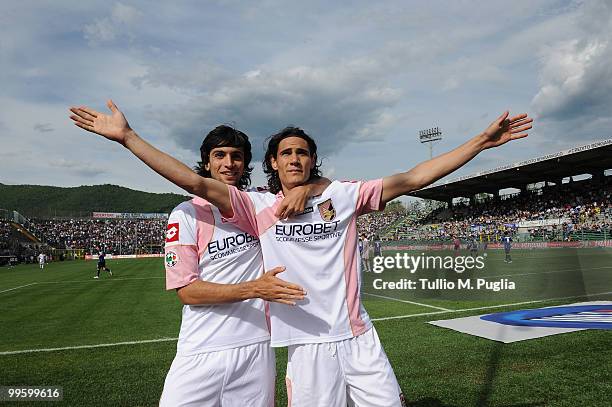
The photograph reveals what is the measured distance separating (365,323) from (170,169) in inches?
52.6

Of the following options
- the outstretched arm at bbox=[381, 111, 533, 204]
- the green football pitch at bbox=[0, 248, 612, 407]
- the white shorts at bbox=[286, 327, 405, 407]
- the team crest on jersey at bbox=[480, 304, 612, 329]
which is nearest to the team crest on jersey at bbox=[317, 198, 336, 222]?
the outstretched arm at bbox=[381, 111, 533, 204]

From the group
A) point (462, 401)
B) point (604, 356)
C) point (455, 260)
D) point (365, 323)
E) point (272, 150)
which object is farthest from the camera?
point (455, 260)

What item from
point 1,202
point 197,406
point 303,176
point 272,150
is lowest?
point 197,406

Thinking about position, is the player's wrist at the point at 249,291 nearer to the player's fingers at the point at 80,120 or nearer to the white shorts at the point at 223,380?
the white shorts at the point at 223,380

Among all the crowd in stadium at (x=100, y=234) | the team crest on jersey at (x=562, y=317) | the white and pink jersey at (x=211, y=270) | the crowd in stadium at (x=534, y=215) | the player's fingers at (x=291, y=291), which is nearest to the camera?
the player's fingers at (x=291, y=291)

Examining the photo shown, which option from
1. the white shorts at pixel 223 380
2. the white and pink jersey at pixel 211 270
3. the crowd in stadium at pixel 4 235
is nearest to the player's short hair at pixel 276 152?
the white and pink jersey at pixel 211 270

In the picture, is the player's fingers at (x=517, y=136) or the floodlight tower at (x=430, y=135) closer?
the player's fingers at (x=517, y=136)

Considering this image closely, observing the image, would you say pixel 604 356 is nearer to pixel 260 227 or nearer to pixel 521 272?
pixel 260 227

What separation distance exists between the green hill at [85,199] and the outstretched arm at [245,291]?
16280cm

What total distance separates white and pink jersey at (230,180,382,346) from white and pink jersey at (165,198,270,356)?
154mm

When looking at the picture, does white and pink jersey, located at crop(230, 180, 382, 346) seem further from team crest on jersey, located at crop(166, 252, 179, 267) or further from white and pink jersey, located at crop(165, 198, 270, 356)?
team crest on jersey, located at crop(166, 252, 179, 267)

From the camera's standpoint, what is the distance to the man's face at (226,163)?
2.79 meters

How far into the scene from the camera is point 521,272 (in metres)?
17.7

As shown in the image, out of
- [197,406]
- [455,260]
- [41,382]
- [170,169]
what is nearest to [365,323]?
[197,406]
